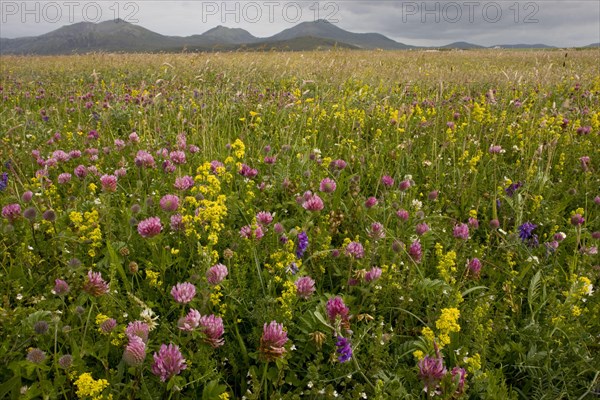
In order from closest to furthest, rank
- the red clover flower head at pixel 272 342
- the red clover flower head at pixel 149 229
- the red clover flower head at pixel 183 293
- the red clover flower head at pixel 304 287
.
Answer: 1. the red clover flower head at pixel 272 342
2. the red clover flower head at pixel 183 293
3. the red clover flower head at pixel 304 287
4. the red clover flower head at pixel 149 229

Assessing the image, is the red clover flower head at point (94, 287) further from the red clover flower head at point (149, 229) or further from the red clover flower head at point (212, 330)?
the red clover flower head at point (212, 330)

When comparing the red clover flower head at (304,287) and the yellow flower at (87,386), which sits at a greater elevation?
the red clover flower head at (304,287)

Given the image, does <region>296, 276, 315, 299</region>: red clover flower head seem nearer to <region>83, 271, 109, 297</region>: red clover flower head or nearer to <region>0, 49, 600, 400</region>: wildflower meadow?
<region>0, 49, 600, 400</region>: wildflower meadow

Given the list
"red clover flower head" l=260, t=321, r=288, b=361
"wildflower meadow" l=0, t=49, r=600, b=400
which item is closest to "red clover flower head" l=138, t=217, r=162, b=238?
"wildflower meadow" l=0, t=49, r=600, b=400

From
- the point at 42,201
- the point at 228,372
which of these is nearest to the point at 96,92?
the point at 42,201

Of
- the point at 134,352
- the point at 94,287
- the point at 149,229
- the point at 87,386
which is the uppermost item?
the point at 149,229

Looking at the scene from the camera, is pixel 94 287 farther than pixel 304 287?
No

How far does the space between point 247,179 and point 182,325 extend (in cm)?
165

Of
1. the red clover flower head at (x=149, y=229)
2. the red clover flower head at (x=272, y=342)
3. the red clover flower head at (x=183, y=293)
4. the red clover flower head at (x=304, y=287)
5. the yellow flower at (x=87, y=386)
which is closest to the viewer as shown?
the yellow flower at (x=87, y=386)

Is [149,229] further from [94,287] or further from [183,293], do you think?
[183,293]

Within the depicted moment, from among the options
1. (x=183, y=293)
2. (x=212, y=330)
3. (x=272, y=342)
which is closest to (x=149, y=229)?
(x=183, y=293)

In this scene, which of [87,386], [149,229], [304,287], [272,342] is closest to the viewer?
[87,386]

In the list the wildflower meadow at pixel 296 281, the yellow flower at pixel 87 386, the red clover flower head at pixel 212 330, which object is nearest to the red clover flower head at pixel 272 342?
the wildflower meadow at pixel 296 281

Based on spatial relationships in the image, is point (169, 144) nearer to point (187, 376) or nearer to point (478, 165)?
point (187, 376)
